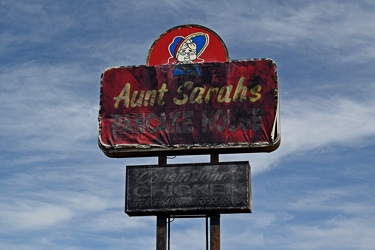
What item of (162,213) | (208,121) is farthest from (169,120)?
(162,213)

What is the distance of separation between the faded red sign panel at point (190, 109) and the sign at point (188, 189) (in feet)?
2.07

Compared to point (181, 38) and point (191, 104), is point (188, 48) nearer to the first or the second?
point (181, 38)

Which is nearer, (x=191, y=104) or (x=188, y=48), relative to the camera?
(x=191, y=104)

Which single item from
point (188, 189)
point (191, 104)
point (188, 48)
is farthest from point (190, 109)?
point (188, 189)

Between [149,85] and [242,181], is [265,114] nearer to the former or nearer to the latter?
[242,181]

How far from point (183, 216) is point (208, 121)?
2.94 m

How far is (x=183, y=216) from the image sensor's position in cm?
2373

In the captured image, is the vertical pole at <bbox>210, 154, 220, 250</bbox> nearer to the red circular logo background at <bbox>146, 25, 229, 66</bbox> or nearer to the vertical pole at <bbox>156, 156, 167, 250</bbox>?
the vertical pole at <bbox>156, 156, 167, 250</bbox>

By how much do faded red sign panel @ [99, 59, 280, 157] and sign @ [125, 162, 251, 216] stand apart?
630mm

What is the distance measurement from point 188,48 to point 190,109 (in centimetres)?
214

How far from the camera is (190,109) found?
24.1m

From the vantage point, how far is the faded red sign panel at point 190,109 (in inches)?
931

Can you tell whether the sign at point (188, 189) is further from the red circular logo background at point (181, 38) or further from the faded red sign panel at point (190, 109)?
the red circular logo background at point (181, 38)

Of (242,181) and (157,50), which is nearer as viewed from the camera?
(242,181)
